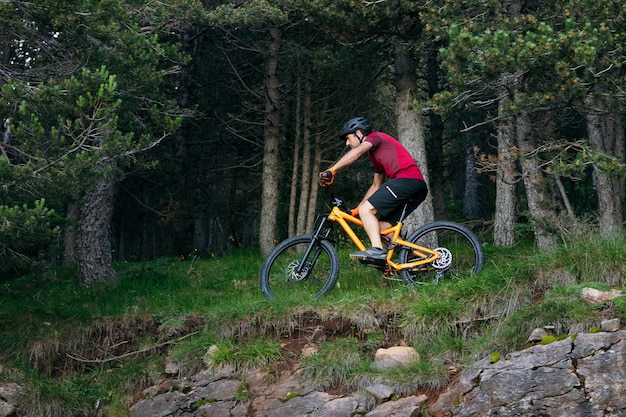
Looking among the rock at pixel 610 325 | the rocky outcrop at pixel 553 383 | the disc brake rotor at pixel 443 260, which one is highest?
the disc brake rotor at pixel 443 260

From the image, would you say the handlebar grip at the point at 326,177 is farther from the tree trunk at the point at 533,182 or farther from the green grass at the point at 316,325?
the tree trunk at the point at 533,182

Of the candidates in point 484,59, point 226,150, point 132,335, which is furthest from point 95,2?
point 226,150

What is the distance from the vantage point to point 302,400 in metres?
8.16

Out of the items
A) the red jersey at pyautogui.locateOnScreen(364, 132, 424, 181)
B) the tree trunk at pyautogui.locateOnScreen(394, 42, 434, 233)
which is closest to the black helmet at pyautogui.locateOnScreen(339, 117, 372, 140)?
the red jersey at pyautogui.locateOnScreen(364, 132, 424, 181)

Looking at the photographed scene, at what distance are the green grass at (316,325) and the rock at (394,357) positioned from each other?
0.10m

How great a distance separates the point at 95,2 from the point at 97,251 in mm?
4994

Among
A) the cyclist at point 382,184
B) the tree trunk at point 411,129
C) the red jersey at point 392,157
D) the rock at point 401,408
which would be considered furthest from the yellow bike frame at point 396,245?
the tree trunk at point 411,129

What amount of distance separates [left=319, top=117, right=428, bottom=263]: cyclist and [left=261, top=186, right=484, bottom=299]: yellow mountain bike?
151 millimetres

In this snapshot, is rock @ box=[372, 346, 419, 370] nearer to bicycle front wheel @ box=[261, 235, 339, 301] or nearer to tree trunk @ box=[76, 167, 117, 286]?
bicycle front wheel @ box=[261, 235, 339, 301]

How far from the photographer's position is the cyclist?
8.96 metres

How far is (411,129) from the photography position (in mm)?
12227

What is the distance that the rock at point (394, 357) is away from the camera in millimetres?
8109

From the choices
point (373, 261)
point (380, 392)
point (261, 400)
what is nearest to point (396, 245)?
point (373, 261)

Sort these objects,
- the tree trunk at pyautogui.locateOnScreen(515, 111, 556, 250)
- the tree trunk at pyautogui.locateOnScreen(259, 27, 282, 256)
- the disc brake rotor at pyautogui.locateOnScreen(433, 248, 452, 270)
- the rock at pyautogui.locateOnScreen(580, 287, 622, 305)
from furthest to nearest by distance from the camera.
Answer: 1. the tree trunk at pyautogui.locateOnScreen(259, 27, 282, 256)
2. the tree trunk at pyautogui.locateOnScreen(515, 111, 556, 250)
3. the disc brake rotor at pyautogui.locateOnScreen(433, 248, 452, 270)
4. the rock at pyautogui.locateOnScreen(580, 287, 622, 305)
